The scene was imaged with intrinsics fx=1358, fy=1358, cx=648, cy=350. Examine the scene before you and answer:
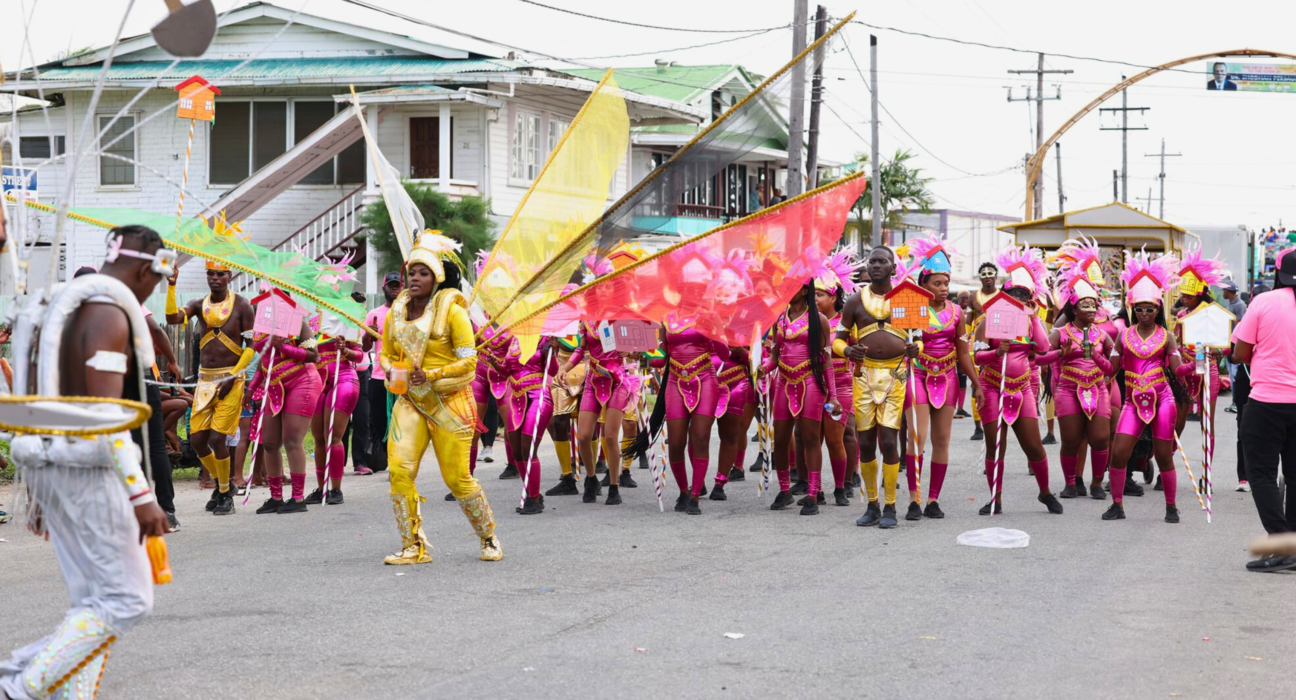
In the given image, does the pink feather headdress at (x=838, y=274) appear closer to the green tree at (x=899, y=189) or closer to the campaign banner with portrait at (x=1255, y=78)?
the campaign banner with portrait at (x=1255, y=78)

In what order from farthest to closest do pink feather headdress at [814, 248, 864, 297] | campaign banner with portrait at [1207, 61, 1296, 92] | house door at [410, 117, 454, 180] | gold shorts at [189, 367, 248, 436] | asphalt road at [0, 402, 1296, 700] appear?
campaign banner with portrait at [1207, 61, 1296, 92], house door at [410, 117, 454, 180], pink feather headdress at [814, 248, 864, 297], gold shorts at [189, 367, 248, 436], asphalt road at [0, 402, 1296, 700]

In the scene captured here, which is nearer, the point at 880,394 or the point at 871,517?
the point at 880,394

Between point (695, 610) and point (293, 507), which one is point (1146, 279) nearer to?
point (695, 610)

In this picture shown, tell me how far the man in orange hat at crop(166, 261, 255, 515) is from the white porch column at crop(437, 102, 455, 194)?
15720 mm

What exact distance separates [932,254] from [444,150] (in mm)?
16691

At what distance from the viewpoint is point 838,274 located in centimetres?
1184

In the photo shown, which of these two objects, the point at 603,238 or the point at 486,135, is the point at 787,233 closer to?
the point at 603,238

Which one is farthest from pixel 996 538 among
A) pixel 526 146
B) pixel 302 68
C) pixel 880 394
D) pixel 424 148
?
pixel 302 68

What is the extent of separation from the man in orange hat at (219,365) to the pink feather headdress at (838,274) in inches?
183

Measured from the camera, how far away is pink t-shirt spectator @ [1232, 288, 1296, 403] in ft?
27.2

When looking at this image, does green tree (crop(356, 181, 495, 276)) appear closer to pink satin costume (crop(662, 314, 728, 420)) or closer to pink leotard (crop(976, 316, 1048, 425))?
pink satin costume (crop(662, 314, 728, 420))

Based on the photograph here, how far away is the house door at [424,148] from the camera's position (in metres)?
27.5

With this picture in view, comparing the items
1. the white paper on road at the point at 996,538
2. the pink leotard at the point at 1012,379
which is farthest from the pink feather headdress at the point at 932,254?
the white paper on road at the point at 996,538

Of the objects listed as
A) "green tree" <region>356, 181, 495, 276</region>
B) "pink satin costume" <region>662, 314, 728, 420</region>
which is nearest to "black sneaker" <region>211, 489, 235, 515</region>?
"pink satin costume" <region>662, 314, 728, 420</region>
